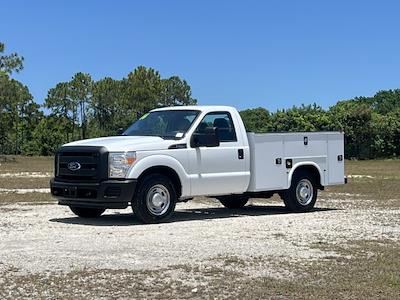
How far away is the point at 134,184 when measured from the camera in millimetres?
12383

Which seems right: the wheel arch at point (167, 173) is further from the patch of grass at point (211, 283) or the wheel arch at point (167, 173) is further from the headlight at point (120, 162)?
the patch of grass at point (211, 283)

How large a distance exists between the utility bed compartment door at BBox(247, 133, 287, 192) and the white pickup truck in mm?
21

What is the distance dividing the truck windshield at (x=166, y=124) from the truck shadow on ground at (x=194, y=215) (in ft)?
5.56

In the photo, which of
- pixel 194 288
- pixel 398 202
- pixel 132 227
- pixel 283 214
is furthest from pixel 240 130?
pixel 194 288

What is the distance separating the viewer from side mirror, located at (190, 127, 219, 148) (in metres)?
13.4

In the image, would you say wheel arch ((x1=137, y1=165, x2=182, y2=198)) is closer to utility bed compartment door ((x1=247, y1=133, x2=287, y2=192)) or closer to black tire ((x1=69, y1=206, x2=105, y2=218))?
black tire ((x1=69, y1=206, x2=105, y2=218))

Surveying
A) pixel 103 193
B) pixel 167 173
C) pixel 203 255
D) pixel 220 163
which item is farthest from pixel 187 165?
pixel 203 255

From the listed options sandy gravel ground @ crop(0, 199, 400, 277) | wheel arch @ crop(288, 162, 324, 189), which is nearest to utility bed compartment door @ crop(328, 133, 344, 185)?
wheel arch @ crop(288, 162, 324, 189)

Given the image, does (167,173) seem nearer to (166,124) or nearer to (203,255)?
(166,124)

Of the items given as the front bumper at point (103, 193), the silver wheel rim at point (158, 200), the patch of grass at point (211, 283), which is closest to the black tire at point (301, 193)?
the silver wheel rim at point (158, 200)

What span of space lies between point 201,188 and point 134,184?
1670 mm

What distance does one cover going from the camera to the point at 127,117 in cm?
8619

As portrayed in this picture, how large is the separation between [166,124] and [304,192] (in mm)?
3765

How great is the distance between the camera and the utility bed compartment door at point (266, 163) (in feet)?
47.4
